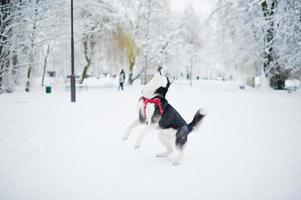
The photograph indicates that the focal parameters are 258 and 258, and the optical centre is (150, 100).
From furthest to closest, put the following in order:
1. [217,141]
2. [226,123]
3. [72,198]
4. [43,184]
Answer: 1. [226,123]
2. [217,141]
3. [43,184]
4. [72,198]

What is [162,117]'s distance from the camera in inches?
166

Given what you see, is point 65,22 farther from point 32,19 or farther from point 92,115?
point 92,115

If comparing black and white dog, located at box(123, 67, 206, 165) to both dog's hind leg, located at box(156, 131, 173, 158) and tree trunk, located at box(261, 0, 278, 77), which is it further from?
tree trunk, located at box(261, 0, 278, 77)

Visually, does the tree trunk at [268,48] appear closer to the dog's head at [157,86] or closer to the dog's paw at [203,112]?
the dog's paw at [203,112]

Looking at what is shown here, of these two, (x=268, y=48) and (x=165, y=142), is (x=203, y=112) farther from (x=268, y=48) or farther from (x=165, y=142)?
(x=268, y=48)

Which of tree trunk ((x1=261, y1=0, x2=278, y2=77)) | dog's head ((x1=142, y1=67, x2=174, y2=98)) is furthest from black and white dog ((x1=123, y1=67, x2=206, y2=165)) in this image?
tree trunk ((x1=261, y1=0, x2=278, y2=77))

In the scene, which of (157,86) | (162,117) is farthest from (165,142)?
(157,86)

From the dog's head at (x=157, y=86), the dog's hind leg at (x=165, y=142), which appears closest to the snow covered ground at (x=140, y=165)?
the dog's hind leg at (x=165, y=142)

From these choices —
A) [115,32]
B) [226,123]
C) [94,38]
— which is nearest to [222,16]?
[115,32]

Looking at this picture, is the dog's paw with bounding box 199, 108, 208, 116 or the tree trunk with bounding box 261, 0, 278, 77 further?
the tree trunk with bounding box 261, 0, 278, 77

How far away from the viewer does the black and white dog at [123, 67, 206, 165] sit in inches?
164

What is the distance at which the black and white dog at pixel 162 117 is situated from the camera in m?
4.17

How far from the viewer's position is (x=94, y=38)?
27078 millimetres

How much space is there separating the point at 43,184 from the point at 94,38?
82.9 feet
